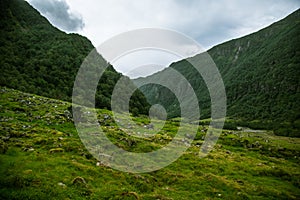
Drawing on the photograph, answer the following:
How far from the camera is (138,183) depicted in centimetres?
2134

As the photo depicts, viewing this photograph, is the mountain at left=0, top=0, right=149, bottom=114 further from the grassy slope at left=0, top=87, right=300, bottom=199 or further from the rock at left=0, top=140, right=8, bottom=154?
the rock at left=0, top=140, right=8, bottom=154

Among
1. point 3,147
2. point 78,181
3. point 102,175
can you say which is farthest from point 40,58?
point 78,181

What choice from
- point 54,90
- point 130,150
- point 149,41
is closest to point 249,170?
point 130,150

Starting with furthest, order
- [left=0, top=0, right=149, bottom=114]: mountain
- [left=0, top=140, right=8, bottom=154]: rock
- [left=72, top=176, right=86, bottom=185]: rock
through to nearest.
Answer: [left=0, top=0, right=149, bottom=114]: mountain < [left=0, top=140, right=8, bottom=154]: rock < [left=72, top=176, right=86, bottom=185]: rock

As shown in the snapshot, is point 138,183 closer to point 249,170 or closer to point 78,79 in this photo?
point 249,170

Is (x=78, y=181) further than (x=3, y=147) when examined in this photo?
No

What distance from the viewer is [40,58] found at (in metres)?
122

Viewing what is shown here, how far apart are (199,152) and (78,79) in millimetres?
90946

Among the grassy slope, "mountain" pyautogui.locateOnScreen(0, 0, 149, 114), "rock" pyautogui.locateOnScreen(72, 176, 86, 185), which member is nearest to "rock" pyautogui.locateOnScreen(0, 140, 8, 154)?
the grassy slope

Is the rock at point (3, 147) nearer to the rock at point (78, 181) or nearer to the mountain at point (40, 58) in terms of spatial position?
the rock at point (78, 181)

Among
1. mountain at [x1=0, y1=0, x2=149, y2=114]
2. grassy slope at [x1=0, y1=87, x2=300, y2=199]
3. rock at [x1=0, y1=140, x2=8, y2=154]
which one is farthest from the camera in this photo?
mountain at [x1=0, y1=0, x2=149, y2=114]

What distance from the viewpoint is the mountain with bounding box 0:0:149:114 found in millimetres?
98463

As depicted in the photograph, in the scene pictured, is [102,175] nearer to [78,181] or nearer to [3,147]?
[78,181]

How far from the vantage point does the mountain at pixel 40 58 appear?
9846 centimetres
